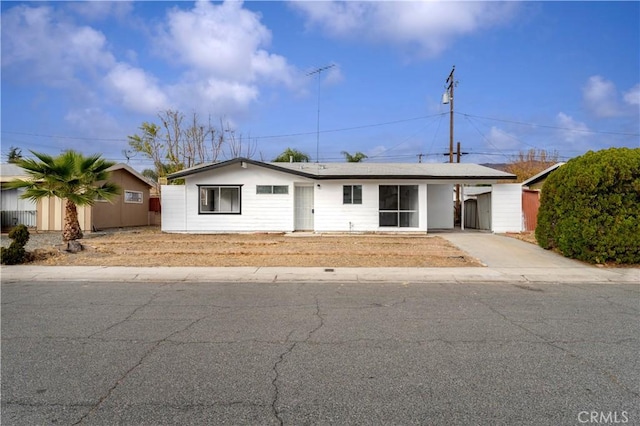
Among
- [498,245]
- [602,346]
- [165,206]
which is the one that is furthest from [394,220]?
[602,346]

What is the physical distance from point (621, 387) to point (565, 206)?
10.1 meters

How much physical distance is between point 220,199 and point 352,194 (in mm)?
6363

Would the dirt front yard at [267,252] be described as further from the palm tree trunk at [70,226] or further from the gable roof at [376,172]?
the gable roof at [376,172]

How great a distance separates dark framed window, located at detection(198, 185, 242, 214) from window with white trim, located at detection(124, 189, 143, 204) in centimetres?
659

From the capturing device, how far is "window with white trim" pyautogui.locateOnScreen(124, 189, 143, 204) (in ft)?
77.8

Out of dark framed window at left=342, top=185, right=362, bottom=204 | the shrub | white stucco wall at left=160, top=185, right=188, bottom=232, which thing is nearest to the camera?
the shrub

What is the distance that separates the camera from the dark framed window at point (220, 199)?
19812mm

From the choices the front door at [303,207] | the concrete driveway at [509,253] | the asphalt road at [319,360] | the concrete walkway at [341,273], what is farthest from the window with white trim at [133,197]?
the concrete driveway at [509,253]

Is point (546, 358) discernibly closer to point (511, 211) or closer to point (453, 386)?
point (453, 386)

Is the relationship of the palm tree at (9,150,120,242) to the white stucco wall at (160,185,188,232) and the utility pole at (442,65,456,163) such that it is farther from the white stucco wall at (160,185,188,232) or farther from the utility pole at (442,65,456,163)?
the utility pole at (442,65,456,163)

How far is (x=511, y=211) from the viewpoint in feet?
64.3

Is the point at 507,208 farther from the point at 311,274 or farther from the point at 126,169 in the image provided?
the point at 126,169

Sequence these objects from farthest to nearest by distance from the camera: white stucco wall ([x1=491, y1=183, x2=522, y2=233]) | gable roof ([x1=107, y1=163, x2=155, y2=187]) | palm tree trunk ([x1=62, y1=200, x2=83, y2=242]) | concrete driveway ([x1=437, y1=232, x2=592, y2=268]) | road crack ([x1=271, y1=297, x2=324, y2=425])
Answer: gable roof ([x1=107, y1=163, x2=155, y2=187]), white stucco wall ([x1=491, y1=183, x2=522, y2=233]), palm tree trunk ([x1=62, y1=200, x2=83, y2=242]), concrete driveway ([x1=437, y1=232, x2=592, y2=268]), road crack ([x1=271, y1=297, x2=324, y2=425])

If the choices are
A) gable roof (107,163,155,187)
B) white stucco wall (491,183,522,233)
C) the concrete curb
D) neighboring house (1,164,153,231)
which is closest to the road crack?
the concrete curb
